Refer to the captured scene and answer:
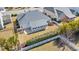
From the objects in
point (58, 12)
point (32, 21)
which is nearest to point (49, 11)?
point (58, 12)

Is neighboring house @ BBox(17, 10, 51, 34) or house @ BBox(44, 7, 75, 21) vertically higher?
house @ BBox(44, 7, 75, 21)

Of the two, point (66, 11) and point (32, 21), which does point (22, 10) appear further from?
point (66, 11)

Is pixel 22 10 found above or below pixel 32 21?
above

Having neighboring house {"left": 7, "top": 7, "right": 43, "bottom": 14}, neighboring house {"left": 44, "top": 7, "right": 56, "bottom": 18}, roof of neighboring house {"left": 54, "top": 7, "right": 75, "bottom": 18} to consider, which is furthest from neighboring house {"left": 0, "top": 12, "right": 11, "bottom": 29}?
roof of neighboring house {"left": 54, "top": 7, "right": 75, "bottom": 18}

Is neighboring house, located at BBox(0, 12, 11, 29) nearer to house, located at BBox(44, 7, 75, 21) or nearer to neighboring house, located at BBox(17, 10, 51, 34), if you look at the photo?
neighboring house, located at BBox(17, 10, 51, 34)

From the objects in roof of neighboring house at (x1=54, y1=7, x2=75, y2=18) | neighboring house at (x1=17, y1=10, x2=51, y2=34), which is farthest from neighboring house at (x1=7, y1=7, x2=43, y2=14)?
roof of neighboring house at (x1=54, y1=7, x2=75, y2=18)
